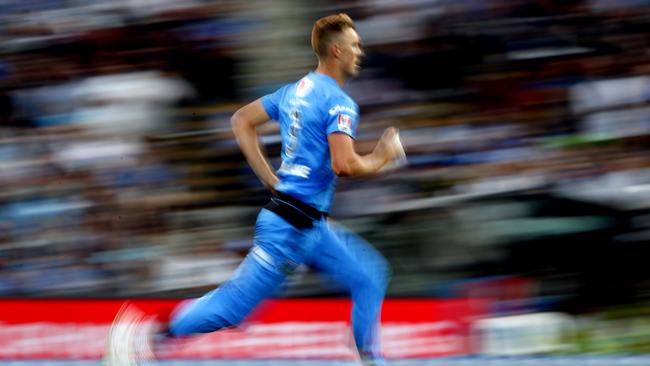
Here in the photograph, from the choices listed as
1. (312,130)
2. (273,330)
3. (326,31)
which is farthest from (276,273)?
(273,330)

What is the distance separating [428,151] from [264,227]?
1.85m

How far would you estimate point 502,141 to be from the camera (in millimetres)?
6312

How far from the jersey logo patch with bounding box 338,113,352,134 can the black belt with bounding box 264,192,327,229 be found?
0.35 metres

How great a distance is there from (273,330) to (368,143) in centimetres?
106

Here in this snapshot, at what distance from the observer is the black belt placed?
4.66m

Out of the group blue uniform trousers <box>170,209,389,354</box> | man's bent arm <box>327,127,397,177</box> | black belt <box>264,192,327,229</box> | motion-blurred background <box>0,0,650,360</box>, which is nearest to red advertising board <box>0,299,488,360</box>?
motion-blurred background <box>0,0,650,360</box>

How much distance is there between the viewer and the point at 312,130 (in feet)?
15.1

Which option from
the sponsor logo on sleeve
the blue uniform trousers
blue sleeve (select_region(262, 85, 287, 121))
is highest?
blue sleeve (select_region(262, 85, 287, 121))

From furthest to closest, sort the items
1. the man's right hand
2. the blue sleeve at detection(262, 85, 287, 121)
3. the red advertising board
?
the red advertising board
the blue sleeve at detection(262, 85, 287, 121)
the man's right hand

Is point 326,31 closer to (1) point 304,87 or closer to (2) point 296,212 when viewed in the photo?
(1) point 304,87

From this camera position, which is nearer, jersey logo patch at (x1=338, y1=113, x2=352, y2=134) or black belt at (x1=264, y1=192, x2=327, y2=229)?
jersey logo patch at (x1=338, y1=113, x2=352, y2=134)

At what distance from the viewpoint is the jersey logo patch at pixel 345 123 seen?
176 inches

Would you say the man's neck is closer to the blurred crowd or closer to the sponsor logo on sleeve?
the sponsor logo on sleeve

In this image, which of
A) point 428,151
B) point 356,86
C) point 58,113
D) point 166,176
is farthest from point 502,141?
point 58,113
